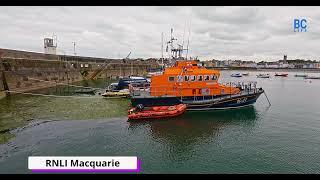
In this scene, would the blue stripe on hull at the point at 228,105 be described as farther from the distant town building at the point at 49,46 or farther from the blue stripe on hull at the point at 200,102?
the distant town building at the point at 49,46

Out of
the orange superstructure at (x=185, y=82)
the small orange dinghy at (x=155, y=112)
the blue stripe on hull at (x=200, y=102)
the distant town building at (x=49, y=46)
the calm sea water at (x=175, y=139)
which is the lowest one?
the calm sea water at (x=175, y=139)

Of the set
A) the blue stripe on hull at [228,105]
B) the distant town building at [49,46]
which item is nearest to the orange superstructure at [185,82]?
the blue stripe on hull at [228,105]

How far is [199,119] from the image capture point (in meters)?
24.6

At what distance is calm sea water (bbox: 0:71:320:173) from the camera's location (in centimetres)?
1427

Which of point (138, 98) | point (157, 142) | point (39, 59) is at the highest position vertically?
point (39, 59)

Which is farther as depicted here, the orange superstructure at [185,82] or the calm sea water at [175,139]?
the orange superstructure at [185,82]

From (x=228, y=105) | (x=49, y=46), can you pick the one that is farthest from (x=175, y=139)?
(x=49, y=46)

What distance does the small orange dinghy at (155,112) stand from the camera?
23.6 metres

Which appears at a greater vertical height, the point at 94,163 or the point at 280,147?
the point at 94,163

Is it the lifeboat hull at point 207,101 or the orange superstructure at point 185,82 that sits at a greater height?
the orange superstructure at point 185,82

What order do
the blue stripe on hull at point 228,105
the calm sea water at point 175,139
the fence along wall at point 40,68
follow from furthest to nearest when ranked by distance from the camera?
the fence along wall at point 40,68
the blue stripe on hull at point 228,105
the calm sea water at point 175,139
